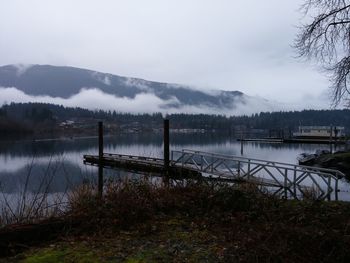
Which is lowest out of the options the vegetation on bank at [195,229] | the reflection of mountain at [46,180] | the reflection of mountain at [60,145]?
the reflection of mountain at [60,145]

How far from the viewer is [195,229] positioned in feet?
24.3

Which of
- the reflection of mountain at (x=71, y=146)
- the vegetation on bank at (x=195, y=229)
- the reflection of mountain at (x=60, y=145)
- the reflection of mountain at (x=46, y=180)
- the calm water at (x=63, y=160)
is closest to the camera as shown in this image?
the vegetation on bank at (x=195, y=229)

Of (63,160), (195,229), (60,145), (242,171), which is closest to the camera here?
(195,229)

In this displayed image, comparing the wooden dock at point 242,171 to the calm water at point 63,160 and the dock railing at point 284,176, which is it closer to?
the dock railing at point 284,176

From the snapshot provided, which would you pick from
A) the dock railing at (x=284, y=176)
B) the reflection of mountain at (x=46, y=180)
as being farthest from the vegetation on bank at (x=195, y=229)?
the dock railing at (x=284, y=176)

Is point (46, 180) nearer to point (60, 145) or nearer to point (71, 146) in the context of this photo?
point (71, 146)

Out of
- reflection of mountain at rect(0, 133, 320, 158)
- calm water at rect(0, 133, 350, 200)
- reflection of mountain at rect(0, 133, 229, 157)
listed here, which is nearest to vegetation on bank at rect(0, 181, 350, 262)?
calm water at rect(0, 133, 350, 200)

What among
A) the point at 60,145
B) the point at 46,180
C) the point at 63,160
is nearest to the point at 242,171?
the point at 63,160

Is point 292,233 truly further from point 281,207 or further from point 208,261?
point 281,207

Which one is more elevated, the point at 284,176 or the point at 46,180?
the point at 46,180

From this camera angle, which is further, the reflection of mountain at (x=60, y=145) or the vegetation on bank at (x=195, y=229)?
the reflection of mountain at (x=60, y=145)

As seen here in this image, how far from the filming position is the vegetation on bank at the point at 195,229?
5.46m

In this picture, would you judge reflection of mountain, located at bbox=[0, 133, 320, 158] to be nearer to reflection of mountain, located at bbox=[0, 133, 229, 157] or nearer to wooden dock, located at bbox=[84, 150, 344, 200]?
reflection of mountain, located at bbox=[0, 133, 229, 157]

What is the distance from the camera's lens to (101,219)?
768cm
